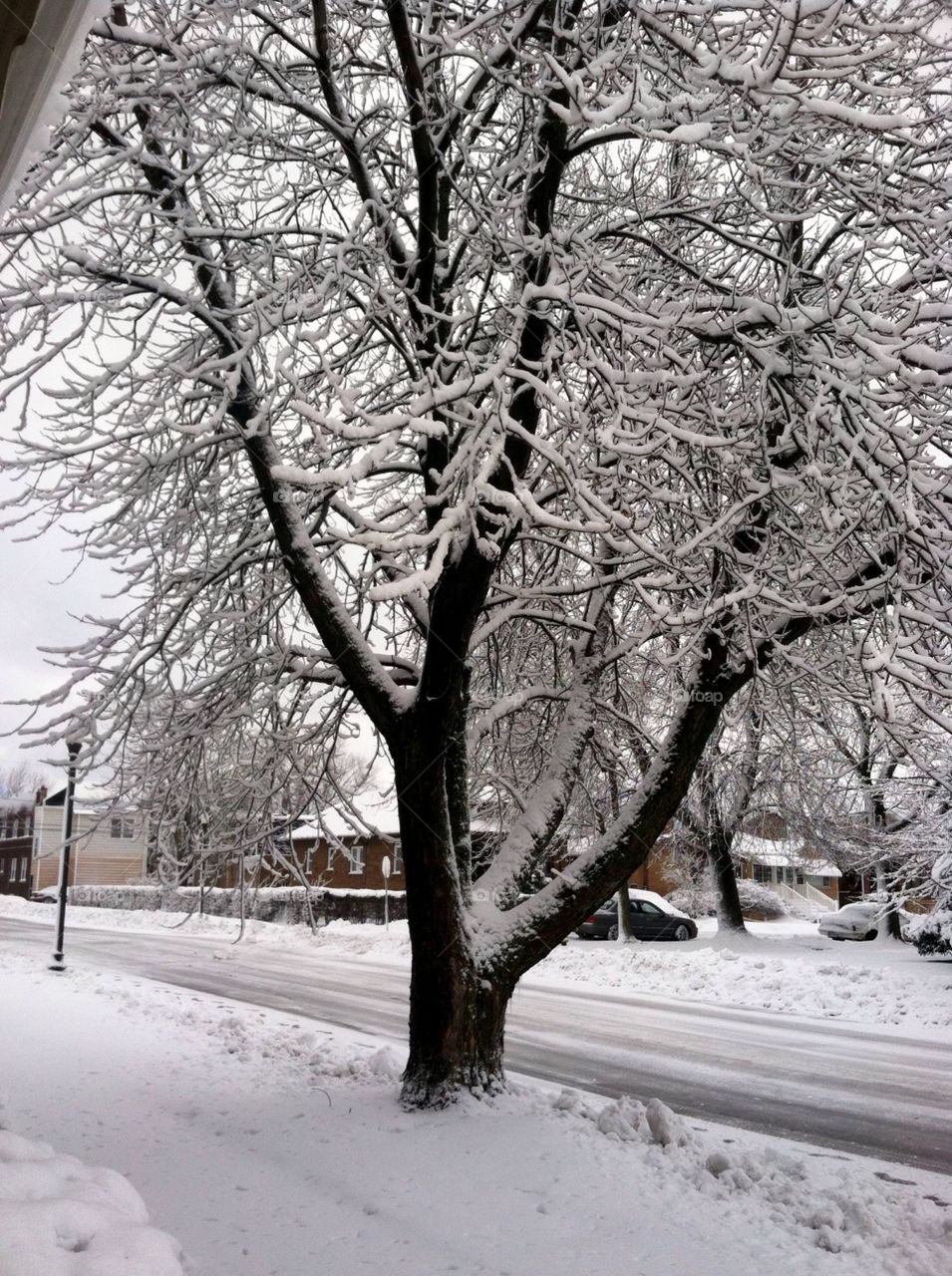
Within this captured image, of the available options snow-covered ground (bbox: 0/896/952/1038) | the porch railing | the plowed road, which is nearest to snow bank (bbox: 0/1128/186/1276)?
the plowed road

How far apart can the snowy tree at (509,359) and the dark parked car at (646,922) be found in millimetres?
21074

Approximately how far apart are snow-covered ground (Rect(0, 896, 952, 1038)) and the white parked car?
1672mm


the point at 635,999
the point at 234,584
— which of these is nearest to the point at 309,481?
the point at 234,584

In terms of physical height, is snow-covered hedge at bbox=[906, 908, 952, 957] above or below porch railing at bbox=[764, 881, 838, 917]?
above

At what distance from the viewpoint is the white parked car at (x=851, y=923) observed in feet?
93.4

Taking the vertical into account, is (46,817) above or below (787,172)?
below

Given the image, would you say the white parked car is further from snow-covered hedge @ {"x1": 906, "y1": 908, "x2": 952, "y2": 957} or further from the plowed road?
the plowed road

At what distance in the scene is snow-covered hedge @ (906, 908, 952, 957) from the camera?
736 inches

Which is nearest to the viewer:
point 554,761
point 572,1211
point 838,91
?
point 572,1211

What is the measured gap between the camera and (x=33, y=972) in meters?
17.3

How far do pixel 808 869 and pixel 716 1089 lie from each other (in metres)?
33.9

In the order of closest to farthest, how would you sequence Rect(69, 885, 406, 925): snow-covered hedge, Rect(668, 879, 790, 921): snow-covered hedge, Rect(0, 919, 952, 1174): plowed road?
Rect(0, 919, 952, 1174): plowed road, Rect(69, 885, 406, 925): snow-covered hedge, Rect(668, 879, 790, 921): snow-covered hedge

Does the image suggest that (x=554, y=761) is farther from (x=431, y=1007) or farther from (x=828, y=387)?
(x=828, y=387)

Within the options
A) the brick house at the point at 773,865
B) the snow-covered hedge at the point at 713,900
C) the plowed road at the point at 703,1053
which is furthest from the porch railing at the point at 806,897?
the plowed road at the point at 703,1053
